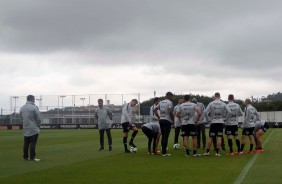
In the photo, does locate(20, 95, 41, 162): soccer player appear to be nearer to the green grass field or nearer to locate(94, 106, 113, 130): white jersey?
the green grass field

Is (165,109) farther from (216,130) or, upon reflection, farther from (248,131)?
(248,131)

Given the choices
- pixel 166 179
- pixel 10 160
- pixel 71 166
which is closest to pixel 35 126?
pixel 10 160

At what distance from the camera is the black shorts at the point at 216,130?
612 inches

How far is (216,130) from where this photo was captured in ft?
51.1

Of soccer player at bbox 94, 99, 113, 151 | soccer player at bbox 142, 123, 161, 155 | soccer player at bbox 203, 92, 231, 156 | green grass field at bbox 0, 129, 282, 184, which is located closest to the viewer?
green grass field at bbox 0, 129, 282, 184

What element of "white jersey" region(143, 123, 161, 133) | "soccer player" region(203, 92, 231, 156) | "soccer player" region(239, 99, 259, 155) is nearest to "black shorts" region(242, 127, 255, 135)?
"soccer player" region(239, 99, 259, 155)

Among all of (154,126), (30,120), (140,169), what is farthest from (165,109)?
(140,169)

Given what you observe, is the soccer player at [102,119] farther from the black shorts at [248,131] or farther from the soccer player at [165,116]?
the black shorts at [248,131]

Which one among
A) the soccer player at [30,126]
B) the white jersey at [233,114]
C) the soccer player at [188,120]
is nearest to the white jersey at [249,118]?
the white jersey at [233,114]

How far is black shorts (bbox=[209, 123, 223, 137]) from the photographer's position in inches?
612

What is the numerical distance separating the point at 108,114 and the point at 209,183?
31.6ft

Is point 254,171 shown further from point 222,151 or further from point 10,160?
point 10,160

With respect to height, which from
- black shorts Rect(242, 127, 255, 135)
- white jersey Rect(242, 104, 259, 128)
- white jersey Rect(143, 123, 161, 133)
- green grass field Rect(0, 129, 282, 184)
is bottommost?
green grass field Rect(0, 129, 282, 184)

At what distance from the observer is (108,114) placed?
60.7 feet
